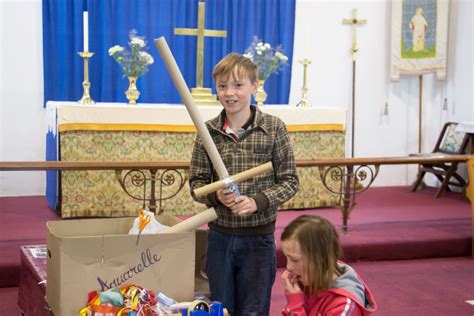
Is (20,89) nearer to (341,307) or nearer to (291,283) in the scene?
(291,283)

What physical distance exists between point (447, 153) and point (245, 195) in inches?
225

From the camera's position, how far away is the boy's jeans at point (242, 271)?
2.60 m

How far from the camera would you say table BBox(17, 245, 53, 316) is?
2.79 m

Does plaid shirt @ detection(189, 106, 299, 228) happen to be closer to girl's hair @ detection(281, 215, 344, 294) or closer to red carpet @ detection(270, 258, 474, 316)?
girl's hair @ detection(281, 215, 344, 294)

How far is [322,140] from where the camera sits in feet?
21.1

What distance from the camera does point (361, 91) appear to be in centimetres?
836

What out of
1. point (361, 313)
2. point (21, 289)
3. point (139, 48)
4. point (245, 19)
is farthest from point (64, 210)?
point (361, 313)

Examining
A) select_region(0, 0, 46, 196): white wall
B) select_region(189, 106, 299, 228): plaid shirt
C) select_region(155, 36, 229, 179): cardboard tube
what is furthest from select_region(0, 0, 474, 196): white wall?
select_region(155, 36, 229, 179): cardboard tube

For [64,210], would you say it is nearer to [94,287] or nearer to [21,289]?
[21,289]

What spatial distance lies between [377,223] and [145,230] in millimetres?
3951

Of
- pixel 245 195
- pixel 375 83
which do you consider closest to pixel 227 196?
pixel 245 195

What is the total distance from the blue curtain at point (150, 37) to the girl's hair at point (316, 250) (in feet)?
17.2

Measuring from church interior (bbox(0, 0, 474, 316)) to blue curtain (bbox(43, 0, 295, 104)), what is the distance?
1cm

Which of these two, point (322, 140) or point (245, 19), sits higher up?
point (245, 19)
